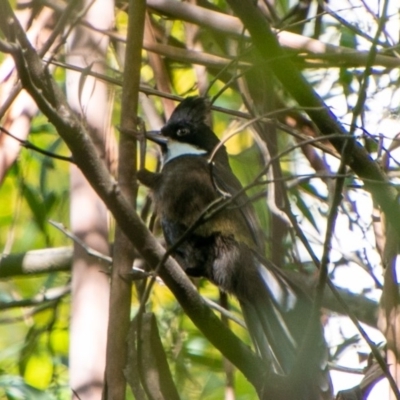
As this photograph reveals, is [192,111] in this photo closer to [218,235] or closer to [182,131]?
[182,131]

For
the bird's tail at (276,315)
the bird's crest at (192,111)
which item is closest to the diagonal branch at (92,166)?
the bird's tail at (276,315)

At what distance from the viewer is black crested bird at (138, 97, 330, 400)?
274 centimetres

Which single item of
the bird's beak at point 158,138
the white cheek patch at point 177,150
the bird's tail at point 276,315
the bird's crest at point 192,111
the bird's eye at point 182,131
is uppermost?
the bird's crest at point 192,111

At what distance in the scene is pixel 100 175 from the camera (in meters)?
1.79

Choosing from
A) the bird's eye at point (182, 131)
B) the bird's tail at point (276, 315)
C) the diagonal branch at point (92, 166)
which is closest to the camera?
the diagonal branch at point (92, 166)

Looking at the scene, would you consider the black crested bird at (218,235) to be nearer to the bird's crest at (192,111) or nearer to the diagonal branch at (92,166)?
A: the bird's crest at (192,111)

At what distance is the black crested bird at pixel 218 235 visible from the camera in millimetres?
2740

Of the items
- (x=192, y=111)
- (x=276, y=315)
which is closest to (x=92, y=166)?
(x=276, y=315)

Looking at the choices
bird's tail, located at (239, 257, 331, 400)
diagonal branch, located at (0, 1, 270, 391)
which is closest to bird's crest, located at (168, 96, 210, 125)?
bird's tail, located at (239, 257, 331, 400)

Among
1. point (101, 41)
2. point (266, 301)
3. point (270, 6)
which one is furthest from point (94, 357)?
point (270, 6)

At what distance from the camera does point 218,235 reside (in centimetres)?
308

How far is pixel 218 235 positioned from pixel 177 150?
411mm

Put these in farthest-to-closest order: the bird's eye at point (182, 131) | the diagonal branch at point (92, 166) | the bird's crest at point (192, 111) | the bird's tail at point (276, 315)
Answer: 1. the bird's eye at point (182, 131)
2. the bird's crest at point (192, 111)
3. the bird's tail at point (276, 315)
4. the diagonal branch at point (92, 166)

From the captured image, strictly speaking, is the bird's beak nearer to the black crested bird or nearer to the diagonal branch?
the black crested bird
